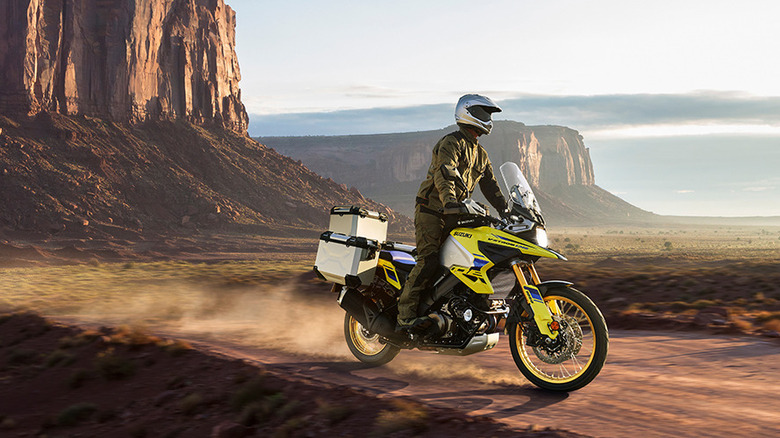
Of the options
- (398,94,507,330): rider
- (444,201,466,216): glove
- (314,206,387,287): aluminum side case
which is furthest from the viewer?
(314,206,387,287): aluminum side case

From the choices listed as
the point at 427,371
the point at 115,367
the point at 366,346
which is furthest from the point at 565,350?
the point at 115,367

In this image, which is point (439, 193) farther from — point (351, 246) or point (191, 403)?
point (191, 403)

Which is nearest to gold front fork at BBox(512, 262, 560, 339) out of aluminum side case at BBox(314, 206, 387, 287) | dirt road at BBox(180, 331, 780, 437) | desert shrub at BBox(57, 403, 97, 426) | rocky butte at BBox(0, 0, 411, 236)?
dirt road at BBox(180, 331, 780, 437)

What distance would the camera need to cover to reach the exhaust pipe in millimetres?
7703

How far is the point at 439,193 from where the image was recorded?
22.9ft

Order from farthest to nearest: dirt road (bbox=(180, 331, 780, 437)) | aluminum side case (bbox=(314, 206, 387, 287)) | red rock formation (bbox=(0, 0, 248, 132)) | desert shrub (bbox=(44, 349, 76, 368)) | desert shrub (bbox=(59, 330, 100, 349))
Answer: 1. red rock formation (bbox=(0, 0, 248, 132))
2. desert shrub (bbox=(59, 330, 100, 349))
3. desert shrub (bbox=(44, 349, 76, 368))
4. aluminum side case (bbox=(314, 206, 387, 287))
5. dirt road (bbox=(180, 331, 780, 437))

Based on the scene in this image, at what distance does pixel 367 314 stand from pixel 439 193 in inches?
77.9

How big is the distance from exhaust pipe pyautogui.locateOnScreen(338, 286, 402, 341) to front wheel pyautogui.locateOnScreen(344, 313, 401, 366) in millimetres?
318

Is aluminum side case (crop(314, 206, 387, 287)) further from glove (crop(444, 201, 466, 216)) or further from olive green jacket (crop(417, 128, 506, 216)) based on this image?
glove (crop(444, 201, 466, 216))

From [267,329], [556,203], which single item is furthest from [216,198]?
[556,203]

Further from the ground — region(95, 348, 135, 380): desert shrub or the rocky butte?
the rocky butte

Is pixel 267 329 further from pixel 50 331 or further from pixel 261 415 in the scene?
pixel 261 415

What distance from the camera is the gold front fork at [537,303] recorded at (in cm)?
650

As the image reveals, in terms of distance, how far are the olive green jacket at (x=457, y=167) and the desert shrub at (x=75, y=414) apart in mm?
A: 4673
